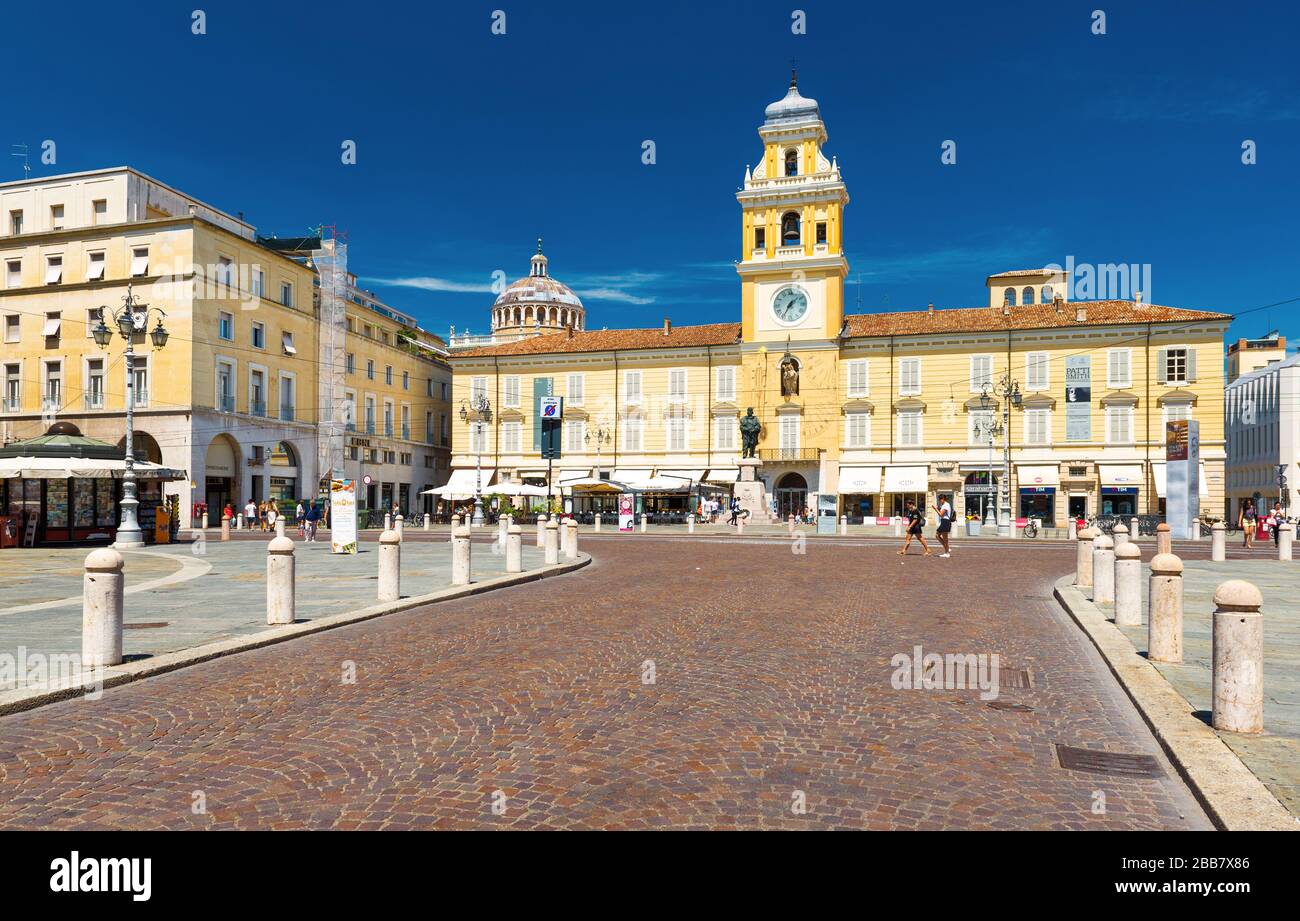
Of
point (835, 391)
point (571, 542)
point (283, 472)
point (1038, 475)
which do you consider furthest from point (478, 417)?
point (571, 542)

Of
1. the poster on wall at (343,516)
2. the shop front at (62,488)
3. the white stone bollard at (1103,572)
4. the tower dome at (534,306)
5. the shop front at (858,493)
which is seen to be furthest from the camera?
the tower dome at (534,306)

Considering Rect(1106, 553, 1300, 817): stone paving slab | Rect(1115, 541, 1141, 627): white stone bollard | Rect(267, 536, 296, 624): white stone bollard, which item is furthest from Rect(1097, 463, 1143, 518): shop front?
Rect(267, 536, 296, 624): white stone bollard

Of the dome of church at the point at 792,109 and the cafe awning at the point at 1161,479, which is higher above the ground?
the dome of church at the point at 792,109

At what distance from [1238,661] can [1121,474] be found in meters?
45.4

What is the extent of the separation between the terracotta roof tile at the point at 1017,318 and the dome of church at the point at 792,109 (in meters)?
12.2

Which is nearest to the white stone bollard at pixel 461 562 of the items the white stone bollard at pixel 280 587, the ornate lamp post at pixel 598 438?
the white stone bollard at pixel 280 587

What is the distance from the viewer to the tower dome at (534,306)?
9362 cm

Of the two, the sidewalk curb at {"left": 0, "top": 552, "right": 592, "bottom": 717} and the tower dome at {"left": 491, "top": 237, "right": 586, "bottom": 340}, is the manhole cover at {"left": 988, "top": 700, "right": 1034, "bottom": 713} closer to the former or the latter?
the sidewalk curb at {"left": 0, "top": 552, "right": 592, "bottom": 717}

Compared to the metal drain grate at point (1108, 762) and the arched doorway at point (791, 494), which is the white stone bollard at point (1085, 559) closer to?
the metal drain grate at point (1108, 762)

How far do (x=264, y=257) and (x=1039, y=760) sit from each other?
1837 inches

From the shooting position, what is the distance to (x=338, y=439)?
1943 inches

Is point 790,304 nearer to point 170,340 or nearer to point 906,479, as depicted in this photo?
point 906,479

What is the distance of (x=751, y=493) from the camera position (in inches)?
1726
